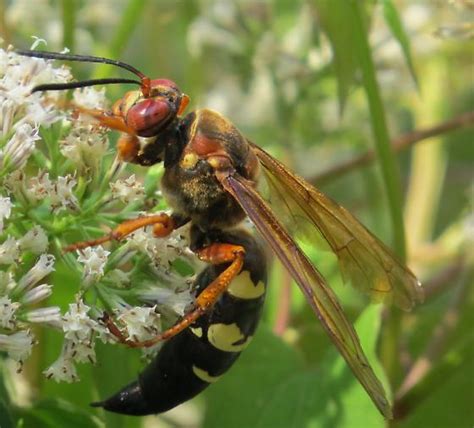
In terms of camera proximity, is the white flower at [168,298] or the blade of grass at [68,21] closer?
the white flower at [168,298]

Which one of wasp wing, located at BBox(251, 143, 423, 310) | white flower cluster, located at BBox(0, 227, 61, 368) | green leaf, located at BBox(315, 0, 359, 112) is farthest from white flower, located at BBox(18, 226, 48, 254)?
green leaf, located at BBox(315, 0, 359, 112)

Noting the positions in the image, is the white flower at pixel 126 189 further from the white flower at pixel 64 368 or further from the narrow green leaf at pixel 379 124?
the narrow green leaf at pixel 379 124

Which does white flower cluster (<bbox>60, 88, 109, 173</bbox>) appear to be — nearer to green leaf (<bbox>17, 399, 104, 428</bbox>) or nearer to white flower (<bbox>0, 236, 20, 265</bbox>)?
white flower (<bbox>0, 236, 20, 265</bbox>)

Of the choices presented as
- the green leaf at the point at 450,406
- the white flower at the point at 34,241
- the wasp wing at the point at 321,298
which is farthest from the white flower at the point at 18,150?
the green leaf at the point at 450,406

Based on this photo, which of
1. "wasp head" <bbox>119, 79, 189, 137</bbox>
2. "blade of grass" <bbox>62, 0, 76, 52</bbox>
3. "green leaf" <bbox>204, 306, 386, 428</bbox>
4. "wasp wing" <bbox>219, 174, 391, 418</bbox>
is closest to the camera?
"wasp wing" <bbox>219, 174, 391, 418</bbox>

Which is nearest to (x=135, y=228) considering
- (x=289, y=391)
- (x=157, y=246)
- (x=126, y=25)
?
(x=157, y=246)

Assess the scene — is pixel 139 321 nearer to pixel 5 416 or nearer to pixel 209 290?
pixel 209 290
